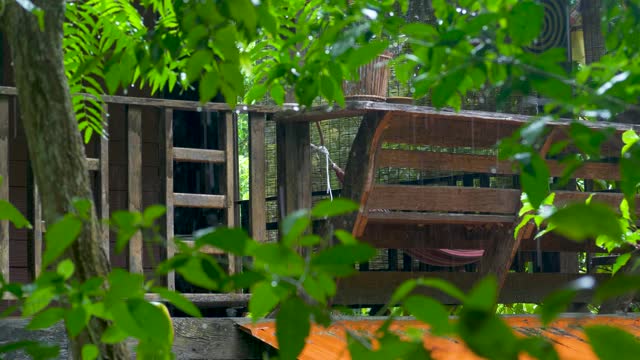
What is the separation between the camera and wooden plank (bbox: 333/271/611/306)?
26.2 feet

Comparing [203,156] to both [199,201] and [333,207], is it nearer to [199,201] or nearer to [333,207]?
[199,201]

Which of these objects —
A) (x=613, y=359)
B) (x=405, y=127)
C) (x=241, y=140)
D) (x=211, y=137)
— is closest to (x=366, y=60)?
(x=613, y=359)

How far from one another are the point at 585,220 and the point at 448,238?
25.0 ft

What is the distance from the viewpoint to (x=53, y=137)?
2277 millimetres

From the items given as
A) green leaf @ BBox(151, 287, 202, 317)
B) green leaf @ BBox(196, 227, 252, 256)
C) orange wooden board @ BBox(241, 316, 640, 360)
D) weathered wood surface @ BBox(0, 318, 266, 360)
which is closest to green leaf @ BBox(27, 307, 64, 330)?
green leaf @ BBox(151, 287, 202, 317)

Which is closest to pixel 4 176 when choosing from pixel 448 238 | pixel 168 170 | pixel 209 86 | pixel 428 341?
pixel 168 170

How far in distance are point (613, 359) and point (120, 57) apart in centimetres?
178

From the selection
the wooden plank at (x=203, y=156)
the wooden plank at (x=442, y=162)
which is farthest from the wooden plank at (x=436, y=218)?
the wooden plank at (x=203, y=156)

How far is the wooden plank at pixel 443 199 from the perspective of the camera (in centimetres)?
736

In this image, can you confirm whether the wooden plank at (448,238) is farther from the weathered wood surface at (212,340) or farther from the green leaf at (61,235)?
the green leaf at (61,235)

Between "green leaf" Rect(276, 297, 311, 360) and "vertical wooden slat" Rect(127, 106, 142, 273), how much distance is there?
5317 mm

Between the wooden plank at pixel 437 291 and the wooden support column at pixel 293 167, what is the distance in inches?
35.6

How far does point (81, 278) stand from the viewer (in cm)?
226

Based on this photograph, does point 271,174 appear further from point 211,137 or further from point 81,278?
point 81,278
